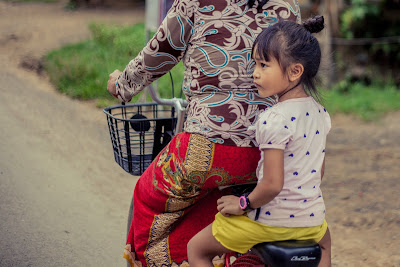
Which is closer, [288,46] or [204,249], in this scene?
[288,46]

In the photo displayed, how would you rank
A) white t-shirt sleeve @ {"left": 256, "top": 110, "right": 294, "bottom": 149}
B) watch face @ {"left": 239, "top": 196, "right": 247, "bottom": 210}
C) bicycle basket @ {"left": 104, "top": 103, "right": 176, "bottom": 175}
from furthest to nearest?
bicycle basket @ {"left": 104, "top": 103, "right": 176, "bottom": 175} → watch face @ {"left": 239, "top": 196, "right": 247, "bottom": 210} → white t-shirt sleeve @ {"left": 256, "top": 110, "right": 294, "bottom": 149}

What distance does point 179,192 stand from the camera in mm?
2264

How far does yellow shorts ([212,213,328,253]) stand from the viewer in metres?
2.06

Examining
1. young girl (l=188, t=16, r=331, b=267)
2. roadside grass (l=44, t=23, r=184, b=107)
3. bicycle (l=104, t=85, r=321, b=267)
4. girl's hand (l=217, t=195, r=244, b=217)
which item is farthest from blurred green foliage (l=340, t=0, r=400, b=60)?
girl's hand (l=217, t=195, r=244, b=217)

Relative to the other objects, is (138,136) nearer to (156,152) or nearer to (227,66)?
(156,152)

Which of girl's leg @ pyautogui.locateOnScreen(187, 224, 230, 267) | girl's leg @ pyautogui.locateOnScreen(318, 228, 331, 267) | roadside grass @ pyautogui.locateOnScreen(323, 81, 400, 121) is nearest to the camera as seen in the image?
girl's leg @ pyautogui.locateOnScreen(187, 224, 230, 267)

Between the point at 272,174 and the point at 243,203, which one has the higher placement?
the point at 272,174

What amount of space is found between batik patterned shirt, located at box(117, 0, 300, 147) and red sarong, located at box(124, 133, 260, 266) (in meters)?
0.07

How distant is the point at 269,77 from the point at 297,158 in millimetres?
302

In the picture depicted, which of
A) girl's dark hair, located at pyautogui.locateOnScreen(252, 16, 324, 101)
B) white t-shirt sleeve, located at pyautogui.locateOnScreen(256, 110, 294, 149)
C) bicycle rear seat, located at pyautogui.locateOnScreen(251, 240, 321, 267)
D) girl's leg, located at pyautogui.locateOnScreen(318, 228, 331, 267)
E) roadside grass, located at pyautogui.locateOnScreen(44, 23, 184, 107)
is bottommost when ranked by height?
roadside grass, located at pyautogui.locateOnScreen(44, 23, 184, 107)

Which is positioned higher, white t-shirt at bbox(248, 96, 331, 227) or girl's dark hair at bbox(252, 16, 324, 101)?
girl's dark hair at bbox(252, 16, 324, 101)

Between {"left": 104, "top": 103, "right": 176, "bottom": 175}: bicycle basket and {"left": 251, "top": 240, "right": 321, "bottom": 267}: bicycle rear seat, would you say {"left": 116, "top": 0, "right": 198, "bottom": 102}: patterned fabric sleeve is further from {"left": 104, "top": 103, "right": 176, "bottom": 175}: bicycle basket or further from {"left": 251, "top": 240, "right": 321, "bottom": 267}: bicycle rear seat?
{"left": 251, "top": 240, "right": 321, "bottom": 267}: bicycle rear seat

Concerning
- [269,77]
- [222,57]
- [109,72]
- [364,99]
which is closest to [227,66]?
[222,57]

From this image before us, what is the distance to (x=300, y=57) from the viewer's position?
78.0 inches
